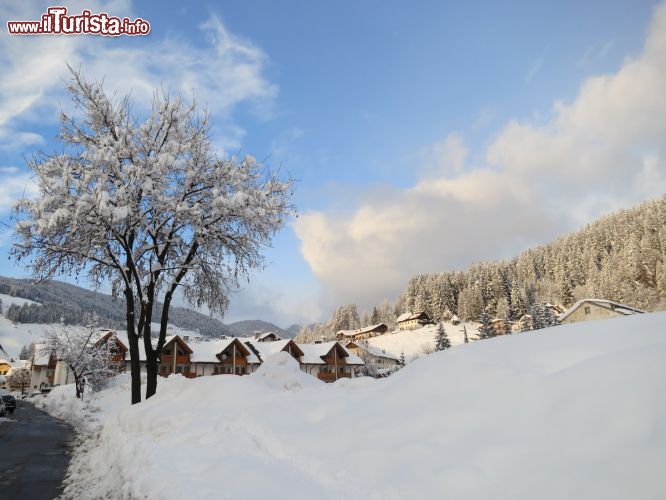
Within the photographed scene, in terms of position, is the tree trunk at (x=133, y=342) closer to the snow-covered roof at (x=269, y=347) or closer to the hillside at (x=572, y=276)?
the snow-covered roof at (x=269, y=347)

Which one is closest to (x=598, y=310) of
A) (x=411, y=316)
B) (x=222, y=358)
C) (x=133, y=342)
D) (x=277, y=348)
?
(x=277, y=348)

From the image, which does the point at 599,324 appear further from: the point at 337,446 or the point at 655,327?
the point at 337,446

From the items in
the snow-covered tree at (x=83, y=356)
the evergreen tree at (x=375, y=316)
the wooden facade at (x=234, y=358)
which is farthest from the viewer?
the evergreen tree at (x=375, y=316)

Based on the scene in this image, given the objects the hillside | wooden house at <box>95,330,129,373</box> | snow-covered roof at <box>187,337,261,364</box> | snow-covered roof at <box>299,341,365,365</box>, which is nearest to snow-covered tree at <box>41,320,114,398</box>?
wooden house at <box>95,330,129,373</box>

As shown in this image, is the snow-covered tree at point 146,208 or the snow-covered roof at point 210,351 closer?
the snow-covered tree at point 146,208

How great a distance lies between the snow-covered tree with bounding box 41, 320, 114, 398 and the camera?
1995 inches

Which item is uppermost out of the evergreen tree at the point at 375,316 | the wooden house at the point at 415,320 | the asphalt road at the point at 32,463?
the evergreen tree at the point at 375,316

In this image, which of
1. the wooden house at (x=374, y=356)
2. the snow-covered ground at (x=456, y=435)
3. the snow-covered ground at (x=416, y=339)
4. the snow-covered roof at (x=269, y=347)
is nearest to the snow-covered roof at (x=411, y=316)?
the snow-covered ground at (x=416, y=339)

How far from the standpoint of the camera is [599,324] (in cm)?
800

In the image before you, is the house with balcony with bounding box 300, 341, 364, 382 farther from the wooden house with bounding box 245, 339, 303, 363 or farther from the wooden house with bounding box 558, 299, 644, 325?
the wooden house with bounding box 558, 299, 644, 325

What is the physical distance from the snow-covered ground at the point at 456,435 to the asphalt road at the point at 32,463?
1096 mm

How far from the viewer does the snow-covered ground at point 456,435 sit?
14.7 feet

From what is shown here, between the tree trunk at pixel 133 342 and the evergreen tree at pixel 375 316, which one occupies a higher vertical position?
the evergreen tree at pixel 375 316

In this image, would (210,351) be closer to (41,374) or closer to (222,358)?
(222,358)
